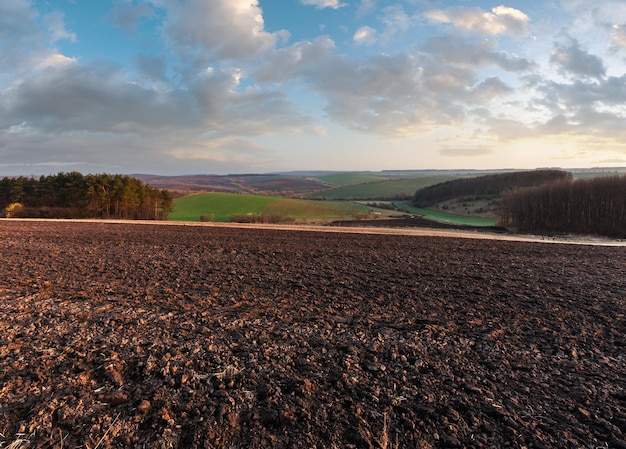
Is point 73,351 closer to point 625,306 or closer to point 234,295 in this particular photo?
point 234,295

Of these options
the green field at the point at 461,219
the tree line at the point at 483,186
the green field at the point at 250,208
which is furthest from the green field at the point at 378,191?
the green field at the point at 461,219

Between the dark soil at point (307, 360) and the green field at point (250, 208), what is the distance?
48112 millimetres

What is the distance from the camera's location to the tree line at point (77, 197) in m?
41.7

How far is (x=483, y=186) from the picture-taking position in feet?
298

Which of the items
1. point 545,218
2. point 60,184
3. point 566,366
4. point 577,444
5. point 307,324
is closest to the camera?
point 577,444

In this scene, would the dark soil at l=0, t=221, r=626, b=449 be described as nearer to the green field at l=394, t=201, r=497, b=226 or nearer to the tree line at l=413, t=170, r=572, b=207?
the green field at l=394, t=201, r=497, b=226

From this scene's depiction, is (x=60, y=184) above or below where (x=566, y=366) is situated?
above

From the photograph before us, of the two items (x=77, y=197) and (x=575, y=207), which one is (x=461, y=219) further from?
(x=77, y=197)

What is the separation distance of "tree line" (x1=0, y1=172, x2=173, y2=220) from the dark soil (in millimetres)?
36530

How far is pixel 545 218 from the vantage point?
37938 millimetres

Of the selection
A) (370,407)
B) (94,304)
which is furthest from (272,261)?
(370,407)

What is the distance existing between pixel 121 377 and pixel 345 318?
3529 millimetres

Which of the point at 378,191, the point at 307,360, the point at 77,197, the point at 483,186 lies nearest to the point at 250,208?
the point at 77,197

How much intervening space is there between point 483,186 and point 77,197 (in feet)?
284
